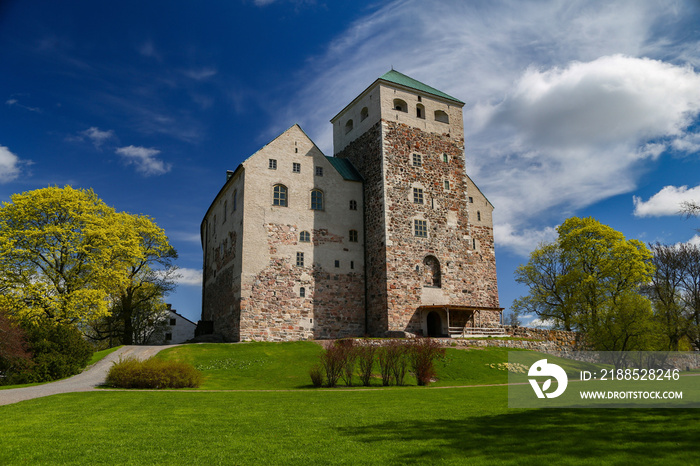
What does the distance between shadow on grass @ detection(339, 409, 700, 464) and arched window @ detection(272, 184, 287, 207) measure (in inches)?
1097

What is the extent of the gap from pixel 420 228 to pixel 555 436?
3025 centimetres

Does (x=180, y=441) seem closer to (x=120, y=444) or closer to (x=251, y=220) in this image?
(x=120, y=444)

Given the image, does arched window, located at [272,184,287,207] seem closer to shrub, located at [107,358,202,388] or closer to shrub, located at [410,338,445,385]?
shrub, located at [410,338,445,385]

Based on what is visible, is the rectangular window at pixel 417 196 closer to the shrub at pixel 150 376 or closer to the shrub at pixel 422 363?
the shrub at pixel 422 363

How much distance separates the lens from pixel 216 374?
987 inches

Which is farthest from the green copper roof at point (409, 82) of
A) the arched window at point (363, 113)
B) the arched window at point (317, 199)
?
the arched window at point (317, 199)

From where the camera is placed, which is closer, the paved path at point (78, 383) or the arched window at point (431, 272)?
the paved path at point (78, 383)

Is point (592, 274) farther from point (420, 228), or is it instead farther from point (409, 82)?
point (409, 82)

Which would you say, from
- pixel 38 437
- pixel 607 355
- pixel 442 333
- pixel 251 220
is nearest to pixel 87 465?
pixel 38 437

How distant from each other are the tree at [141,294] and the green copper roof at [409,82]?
24.7 meters

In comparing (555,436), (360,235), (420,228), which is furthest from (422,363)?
(360,235)

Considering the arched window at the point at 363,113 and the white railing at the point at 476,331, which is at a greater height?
the arched window at the point at 363,113

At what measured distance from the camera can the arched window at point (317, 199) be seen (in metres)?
38.4

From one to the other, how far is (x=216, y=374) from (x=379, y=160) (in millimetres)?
20859
